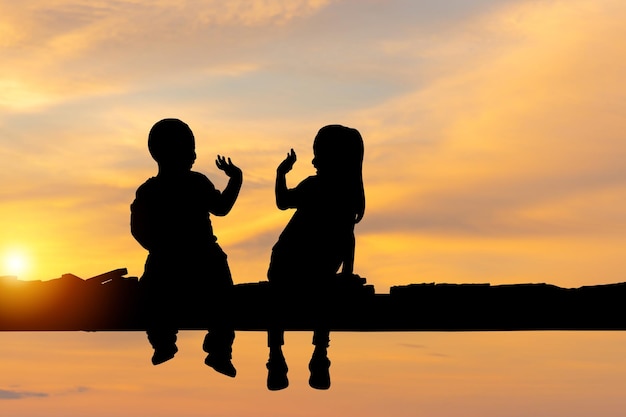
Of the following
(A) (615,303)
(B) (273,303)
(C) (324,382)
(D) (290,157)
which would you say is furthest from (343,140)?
(A) (615,303)

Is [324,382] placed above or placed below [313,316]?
below

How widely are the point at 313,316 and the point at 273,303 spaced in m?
0.38

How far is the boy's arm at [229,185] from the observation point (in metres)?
8.92

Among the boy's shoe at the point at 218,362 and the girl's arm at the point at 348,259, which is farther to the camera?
the girl's arm at the point at 348,259

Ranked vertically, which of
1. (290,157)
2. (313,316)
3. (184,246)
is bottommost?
(313,316)

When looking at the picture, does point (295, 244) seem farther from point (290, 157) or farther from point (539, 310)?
point (539, 310)

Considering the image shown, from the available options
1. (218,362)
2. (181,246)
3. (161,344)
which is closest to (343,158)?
(181,246)

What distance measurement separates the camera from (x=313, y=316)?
888 cm

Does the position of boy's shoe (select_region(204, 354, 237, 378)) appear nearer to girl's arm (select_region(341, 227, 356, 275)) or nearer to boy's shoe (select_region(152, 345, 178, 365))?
boy's shoe (select_region(152, 345, 178, 365))

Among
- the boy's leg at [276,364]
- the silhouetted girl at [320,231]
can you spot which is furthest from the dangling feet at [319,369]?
the boy's leg at [276,364]

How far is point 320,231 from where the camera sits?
9.12 meters

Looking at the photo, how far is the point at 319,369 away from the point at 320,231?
128 cm

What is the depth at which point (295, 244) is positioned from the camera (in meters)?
9.04

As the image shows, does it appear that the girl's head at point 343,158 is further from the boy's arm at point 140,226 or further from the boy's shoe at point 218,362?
the boy's shoe at point 218,362
